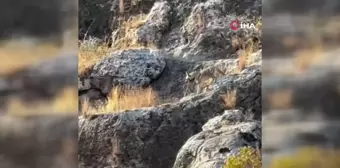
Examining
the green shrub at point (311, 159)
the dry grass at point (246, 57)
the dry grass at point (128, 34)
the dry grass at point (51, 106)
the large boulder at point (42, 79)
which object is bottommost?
the green shrub at point (311, 159)

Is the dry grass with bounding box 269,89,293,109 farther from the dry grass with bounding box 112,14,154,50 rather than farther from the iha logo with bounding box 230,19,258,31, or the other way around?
the dry grass with bounding box 112,14,154,50

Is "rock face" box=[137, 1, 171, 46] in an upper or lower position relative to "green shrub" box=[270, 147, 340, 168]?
upper

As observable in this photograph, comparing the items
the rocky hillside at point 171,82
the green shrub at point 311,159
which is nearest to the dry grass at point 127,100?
the rocky hillside at point 171,82

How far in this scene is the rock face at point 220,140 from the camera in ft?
9.02

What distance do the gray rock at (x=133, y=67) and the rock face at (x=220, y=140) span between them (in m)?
0.39

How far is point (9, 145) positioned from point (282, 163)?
140 centimetres

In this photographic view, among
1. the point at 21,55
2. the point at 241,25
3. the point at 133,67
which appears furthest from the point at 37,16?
the point at 241,25

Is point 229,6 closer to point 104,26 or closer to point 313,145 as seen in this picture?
point 104,26

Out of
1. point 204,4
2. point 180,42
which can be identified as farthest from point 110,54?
point 204,4

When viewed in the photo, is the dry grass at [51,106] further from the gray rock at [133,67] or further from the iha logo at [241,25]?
the iha logo at [241,25]

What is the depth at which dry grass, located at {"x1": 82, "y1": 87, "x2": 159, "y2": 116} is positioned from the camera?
2.75 m

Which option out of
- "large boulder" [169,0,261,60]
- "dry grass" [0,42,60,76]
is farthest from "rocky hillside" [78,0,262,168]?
"dry grass" [0,42,60,76]

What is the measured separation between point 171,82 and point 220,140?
39 centimetres

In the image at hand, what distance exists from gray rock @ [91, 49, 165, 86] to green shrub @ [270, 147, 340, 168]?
792 mm
